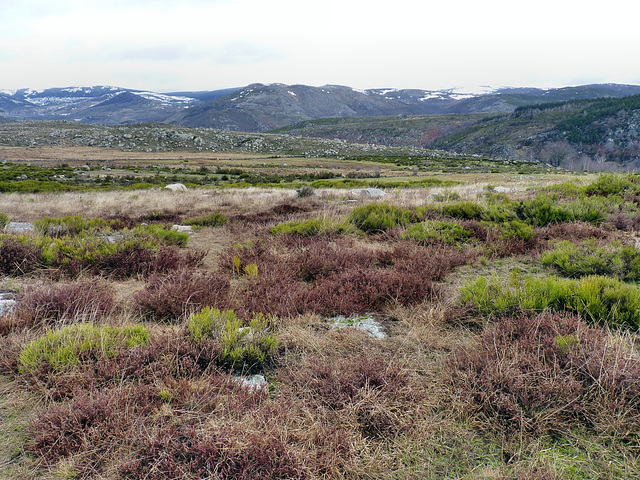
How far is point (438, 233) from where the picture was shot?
6910mm

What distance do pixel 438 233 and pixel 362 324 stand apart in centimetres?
377

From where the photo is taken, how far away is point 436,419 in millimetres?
2418

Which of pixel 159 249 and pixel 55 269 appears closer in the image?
pixel 55 269

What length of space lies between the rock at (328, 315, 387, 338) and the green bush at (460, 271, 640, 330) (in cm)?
109

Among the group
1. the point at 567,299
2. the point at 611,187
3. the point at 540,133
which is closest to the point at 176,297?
the point at 567,299

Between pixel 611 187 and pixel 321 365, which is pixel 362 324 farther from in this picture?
pixel 611 187

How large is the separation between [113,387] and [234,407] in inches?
39.0

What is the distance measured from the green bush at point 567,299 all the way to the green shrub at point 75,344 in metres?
3.45

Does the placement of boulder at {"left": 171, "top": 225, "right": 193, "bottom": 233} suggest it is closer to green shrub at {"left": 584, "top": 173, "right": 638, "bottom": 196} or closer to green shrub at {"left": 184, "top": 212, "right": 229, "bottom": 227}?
green shrub at {"left": 184, "top": 212, "right": 229, "bottom": 227}

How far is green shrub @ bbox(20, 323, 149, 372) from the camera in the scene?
283 centimetres

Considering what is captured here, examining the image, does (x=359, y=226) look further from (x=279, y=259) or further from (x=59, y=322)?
(x=59, y=322)

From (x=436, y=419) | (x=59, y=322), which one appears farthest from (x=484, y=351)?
(x=59, y=322)

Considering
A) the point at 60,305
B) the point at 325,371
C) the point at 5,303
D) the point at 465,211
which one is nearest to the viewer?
the point at 325,371

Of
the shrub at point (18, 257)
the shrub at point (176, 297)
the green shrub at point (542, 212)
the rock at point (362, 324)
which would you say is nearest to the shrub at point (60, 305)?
the shrub at point (176, 297)
